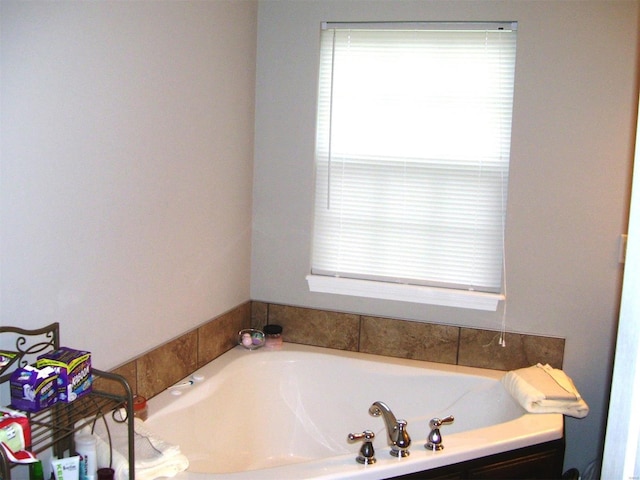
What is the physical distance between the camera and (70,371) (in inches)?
63.7

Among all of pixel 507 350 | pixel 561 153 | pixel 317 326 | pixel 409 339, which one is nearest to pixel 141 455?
pixel 317 326

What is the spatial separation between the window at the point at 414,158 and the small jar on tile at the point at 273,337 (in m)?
0.28

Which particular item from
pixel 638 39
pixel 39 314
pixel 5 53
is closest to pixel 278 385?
pixel 39 314

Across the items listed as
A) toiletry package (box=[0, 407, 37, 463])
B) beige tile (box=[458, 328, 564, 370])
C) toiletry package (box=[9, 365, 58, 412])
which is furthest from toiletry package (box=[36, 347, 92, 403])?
beige tile (box=[458, 328, 564, 370])

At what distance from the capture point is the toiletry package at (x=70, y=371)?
1599 mm

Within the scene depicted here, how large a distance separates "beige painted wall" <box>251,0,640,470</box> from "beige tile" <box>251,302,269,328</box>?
0.53 metres

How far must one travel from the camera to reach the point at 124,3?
2111 mm

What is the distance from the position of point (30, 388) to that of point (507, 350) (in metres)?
2.10

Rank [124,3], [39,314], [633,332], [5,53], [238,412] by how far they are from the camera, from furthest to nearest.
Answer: [238,412], [124,3], [39,314], [5,53], [633,332]

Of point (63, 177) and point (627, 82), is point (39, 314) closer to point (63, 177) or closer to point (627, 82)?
point (63, 177)

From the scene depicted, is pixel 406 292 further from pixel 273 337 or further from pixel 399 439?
pixel 399 439

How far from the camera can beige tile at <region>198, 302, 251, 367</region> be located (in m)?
2.82

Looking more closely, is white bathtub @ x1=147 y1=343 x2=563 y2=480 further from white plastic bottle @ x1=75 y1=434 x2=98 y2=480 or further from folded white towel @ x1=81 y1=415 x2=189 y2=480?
white plastic bottle @ x1=75 y1=434 x2=98 y2=480

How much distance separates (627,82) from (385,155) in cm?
107
